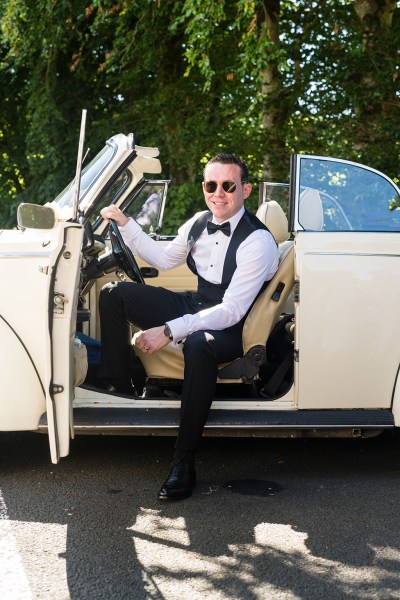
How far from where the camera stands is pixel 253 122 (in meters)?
14.5

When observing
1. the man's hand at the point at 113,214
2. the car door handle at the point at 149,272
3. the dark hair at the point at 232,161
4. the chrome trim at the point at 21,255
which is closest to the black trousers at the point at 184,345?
the man's hand at the point at 113,214

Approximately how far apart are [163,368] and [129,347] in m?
0.22

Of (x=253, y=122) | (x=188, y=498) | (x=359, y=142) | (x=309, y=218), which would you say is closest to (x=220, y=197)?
(x=309, y=218)

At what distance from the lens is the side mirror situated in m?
4.27

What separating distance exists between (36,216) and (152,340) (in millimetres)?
847

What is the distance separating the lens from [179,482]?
435 centimetres

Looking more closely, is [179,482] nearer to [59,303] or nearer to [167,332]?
[167,332]

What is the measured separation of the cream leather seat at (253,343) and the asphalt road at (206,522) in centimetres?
57

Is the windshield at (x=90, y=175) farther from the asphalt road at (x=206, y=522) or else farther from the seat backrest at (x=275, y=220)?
the asphalt road at (x=206, y=522)

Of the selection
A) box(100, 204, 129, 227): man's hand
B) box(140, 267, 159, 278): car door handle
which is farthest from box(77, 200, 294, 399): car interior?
box(140, 267, 159, 278): car door handle

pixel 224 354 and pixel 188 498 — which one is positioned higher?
pixel 224 354

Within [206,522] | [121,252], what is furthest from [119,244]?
[206,522]

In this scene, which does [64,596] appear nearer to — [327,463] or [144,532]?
[144,532]

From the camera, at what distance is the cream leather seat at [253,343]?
4621 mm
